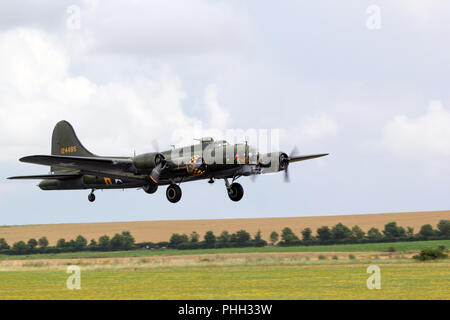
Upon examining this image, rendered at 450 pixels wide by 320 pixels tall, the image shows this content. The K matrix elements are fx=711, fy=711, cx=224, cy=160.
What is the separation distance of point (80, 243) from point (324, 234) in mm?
29743

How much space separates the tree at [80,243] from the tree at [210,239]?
51.1 feet

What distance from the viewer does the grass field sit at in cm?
9069

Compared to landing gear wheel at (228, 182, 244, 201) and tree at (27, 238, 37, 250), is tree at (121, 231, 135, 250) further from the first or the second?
landing gear wheel at (228, 182, 244, 201)

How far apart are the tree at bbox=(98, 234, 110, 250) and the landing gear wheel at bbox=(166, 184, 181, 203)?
144ft

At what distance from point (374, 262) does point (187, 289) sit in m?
24.2

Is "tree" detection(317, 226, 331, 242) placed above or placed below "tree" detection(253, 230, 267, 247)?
above

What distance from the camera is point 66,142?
53.0 metres

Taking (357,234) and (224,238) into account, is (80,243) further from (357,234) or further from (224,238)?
(357,234)

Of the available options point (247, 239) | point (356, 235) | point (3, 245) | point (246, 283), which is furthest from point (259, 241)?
point (246, 283)

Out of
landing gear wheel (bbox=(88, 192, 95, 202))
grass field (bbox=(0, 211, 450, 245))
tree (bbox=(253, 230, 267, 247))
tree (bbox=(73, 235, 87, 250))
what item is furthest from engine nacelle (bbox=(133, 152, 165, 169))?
tree (bbox=(73, 235, 87, 250))

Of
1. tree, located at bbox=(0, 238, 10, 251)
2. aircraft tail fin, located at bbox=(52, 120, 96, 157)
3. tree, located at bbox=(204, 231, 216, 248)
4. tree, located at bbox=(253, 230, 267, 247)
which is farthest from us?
tree, located at bbox=(0, 238, 10, 251)

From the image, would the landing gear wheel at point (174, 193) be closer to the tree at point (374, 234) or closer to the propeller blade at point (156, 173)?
the propeller blade at point (156, 173)

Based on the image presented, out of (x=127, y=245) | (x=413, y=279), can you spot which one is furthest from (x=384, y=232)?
(x=413, y=279)
